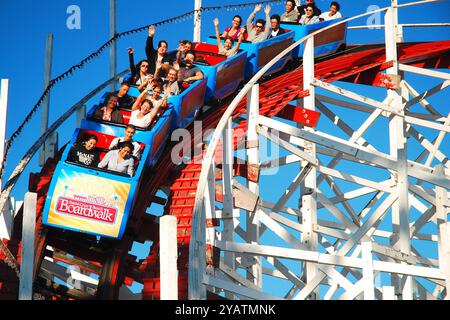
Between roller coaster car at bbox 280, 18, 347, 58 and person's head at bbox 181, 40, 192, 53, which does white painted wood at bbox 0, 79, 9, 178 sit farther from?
roller coaster car at bbox 280, 18, 347, 58

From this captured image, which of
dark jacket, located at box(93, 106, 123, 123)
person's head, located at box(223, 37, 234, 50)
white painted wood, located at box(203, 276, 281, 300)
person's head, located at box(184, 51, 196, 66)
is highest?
person's head, located at box(223, 37, 234, 50)

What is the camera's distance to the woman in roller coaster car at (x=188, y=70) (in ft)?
50.1

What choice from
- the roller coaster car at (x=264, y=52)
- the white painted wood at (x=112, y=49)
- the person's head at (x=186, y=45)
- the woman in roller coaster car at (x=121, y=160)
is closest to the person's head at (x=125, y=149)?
the woman in roller coaster car at (x=121, y=160)

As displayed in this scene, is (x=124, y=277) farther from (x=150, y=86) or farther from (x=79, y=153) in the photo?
(x=150, y=86)

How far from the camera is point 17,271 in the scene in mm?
12305

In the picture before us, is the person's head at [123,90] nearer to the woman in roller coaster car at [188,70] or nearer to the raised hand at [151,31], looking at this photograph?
the woman in roller coaster car at [188,70]

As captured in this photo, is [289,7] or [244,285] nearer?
[244,285]

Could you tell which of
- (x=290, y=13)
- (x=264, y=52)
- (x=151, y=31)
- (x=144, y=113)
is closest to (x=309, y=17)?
(x=290, y=13)

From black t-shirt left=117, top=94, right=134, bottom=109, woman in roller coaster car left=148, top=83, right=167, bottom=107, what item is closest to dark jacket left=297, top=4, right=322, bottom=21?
woman in roller coaster car left=148, top=83, right=167, bottom=107

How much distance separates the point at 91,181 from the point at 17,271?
Result: 126cm

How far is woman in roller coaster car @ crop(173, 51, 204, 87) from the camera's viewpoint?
15281 millimetres

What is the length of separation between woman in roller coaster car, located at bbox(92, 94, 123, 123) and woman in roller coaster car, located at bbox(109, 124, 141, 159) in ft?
2.71

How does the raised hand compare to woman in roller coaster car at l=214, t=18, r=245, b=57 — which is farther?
woman in roller coaster car at l=214, t=18, r=245, b=57
